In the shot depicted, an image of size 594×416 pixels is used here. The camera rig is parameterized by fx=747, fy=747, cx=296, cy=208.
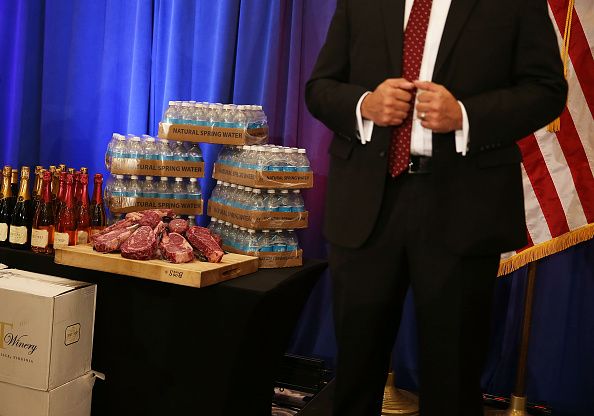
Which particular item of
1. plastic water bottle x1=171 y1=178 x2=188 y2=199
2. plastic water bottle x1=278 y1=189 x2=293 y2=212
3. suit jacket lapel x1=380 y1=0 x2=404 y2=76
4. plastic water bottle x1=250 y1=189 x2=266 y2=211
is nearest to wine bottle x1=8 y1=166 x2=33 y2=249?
plastic water bottle x1=171 y1=178 x2=188 y2=199

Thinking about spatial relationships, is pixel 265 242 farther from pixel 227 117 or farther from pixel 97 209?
pixel 97 209

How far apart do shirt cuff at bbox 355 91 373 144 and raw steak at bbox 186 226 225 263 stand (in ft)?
3.55

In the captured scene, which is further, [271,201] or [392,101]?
[271,201]

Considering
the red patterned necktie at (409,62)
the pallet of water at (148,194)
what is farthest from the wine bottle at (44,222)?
the red patterned necktie at (409,62)

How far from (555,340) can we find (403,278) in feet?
5.75

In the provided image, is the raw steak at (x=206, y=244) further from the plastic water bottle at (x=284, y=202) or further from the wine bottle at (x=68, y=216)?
the wine bottle at (x=68, y=216)

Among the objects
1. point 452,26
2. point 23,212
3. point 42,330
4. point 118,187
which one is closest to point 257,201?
point 118,187

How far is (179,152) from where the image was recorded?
124 inches

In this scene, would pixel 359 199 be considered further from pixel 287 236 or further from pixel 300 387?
pixel 300 387

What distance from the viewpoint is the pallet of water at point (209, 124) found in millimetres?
3076

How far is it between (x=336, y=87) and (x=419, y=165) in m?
0.29

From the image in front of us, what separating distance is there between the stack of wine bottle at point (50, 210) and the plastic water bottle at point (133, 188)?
137 mm

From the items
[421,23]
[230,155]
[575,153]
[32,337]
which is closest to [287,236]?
[230,155]

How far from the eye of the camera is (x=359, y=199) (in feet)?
5.82
